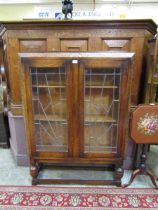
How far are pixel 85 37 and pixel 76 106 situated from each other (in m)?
0.76

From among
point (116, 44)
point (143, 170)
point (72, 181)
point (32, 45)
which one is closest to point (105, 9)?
point (116, 44)

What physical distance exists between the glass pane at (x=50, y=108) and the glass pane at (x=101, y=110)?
0.23 meters

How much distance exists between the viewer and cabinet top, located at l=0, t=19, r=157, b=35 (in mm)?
1781

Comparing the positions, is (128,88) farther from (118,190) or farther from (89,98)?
(118,190)

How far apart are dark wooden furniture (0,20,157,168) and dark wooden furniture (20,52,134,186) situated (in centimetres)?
34

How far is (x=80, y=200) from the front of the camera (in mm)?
1811

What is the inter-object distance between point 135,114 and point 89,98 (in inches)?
18.9

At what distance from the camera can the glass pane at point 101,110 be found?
1704 mm

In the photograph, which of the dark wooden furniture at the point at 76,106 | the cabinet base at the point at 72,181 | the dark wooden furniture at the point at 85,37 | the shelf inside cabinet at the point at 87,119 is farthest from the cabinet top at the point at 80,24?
the cabinet base at the point at 72,181

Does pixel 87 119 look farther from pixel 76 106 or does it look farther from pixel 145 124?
pixel 145 124

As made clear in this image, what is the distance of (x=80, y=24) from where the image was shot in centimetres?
183

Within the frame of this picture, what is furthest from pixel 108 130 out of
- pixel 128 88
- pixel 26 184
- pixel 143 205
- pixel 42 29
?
pixel 42 29

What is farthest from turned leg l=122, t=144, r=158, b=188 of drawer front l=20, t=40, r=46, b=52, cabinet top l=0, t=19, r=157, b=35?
drawer front l=20, t=40, r=46, b=52

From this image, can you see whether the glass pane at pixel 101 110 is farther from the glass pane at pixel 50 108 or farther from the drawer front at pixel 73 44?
the drawer front at pixel 73 44
